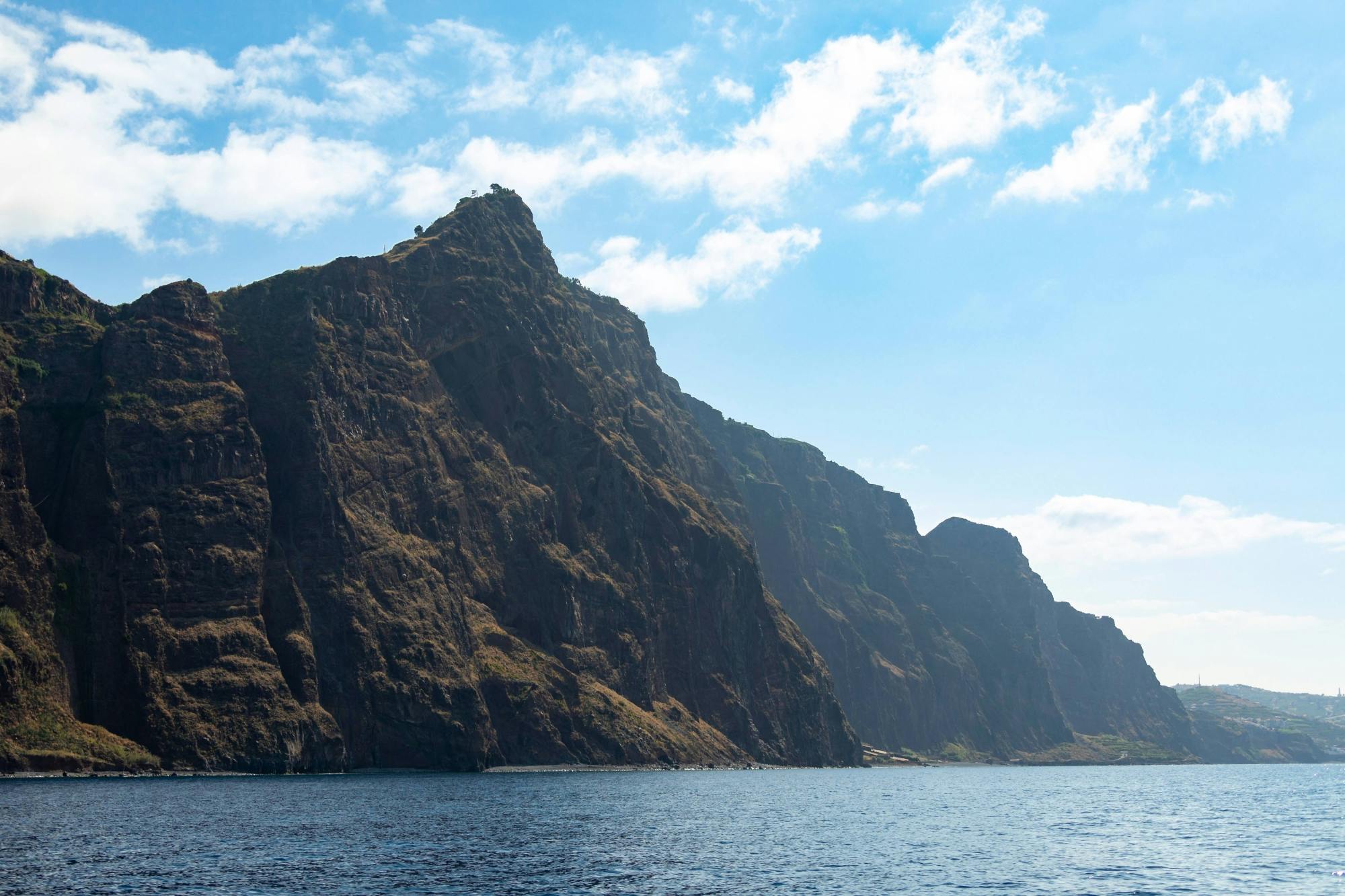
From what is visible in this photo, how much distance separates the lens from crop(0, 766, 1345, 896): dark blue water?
68.2 meters

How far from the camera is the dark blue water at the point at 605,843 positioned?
6819cm

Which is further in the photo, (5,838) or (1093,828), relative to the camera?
(1093,828)

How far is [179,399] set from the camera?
196 metres

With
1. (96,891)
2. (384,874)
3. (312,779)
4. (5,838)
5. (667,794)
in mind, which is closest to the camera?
(96,891)

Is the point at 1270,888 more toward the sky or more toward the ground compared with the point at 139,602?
more toward the ground

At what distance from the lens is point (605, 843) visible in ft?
293

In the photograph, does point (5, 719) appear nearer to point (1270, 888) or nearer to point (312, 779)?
point (312, 779)

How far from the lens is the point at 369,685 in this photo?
190125 mm

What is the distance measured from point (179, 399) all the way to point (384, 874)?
14832 cm

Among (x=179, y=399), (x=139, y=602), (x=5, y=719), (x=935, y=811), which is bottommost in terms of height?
(x=935, y=811)

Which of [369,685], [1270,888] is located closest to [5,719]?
[369,685]

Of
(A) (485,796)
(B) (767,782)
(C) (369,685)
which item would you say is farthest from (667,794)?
(C) (369,685)

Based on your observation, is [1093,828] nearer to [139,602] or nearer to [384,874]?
[384,874]

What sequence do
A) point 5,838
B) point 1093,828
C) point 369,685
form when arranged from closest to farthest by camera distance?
point 5,838 < point 1093,828 < point 369,685
